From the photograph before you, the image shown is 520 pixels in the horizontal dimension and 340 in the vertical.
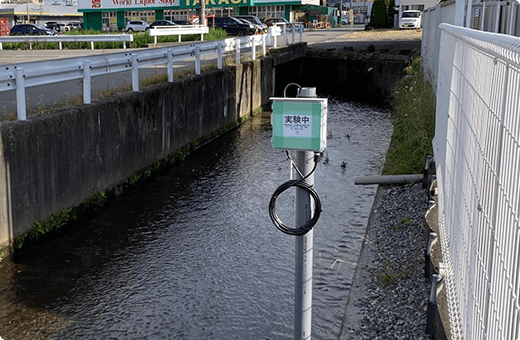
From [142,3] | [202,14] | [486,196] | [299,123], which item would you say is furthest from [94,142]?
[142,3]

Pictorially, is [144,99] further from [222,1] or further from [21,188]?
[222,1]

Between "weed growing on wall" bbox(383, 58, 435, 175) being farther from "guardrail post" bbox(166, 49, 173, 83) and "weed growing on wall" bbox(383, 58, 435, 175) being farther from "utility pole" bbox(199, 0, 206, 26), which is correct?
"utility pole" bbox(199, 0, 206, 26)

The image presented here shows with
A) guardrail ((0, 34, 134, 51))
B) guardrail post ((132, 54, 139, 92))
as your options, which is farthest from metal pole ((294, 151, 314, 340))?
guardrail ((0, 34, 134, 51))

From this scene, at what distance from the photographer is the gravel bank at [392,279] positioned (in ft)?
18.9

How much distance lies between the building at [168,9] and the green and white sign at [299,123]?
55272 mm

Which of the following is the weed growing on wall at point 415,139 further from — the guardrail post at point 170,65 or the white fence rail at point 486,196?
the white fence rail at point 486,196

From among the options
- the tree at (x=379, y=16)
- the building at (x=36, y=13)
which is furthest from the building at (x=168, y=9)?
the building at (x=36, y=13)

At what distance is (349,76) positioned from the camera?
28797 mm

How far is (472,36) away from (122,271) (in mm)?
4924

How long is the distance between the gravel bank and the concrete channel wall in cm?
427

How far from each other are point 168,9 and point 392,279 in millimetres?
58212

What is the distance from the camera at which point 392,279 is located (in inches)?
265

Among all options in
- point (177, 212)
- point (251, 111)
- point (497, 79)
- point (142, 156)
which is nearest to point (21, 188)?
point (177, 212)

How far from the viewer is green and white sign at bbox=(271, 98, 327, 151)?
4.35 metres
